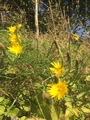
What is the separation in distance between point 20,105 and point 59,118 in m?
0.20

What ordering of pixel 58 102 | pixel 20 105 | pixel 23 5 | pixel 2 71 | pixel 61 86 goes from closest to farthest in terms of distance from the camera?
pixel 61 86, pixel 58 102, pixel 20 105, pixel 2 71, pixel 23 5

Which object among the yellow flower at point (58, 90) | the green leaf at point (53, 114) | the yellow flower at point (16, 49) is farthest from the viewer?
the yellow flower at point (16, 49)

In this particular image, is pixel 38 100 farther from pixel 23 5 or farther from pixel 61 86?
pixel 23 5

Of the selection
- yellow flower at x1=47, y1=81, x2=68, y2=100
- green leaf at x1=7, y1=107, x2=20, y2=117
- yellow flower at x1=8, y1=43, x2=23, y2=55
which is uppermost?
yellow flower at x1=8, y1=43, x2=23, y2=55

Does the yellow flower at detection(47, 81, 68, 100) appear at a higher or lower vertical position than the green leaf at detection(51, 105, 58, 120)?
higher

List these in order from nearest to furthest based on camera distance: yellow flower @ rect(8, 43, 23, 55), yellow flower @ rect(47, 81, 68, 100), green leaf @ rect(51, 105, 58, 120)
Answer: yellow flower @ rect(47, 81, 68, 100), green leaf @ rect(51, 105, 58, 120), yellow flower @ rect(8, 43, 23, 55)

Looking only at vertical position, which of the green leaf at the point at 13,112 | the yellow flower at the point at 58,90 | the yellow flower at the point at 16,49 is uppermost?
the yellow flower at the point at 16,49

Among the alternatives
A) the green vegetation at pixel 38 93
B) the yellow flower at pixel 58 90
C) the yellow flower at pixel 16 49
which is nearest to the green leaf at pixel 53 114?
the green vegetation at pixel 38 93

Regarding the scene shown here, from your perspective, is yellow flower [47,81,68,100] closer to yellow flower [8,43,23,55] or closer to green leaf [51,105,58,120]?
green leaf [51,105,58,120]

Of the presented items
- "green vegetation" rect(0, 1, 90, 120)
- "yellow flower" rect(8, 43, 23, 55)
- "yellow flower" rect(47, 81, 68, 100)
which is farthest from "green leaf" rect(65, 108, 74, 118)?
"yellow flower" rect(8, 43, 23, 55)

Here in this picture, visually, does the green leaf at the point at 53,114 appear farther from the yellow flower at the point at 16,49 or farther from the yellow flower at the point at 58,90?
the yellow flower at the point at 16,49

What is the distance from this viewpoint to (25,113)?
1322 mm

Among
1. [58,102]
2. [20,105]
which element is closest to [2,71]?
[20,105]

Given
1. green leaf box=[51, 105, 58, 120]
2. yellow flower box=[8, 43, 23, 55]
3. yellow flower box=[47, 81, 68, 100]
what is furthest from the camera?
yellow flower box=[8, 43, 23, 55]
